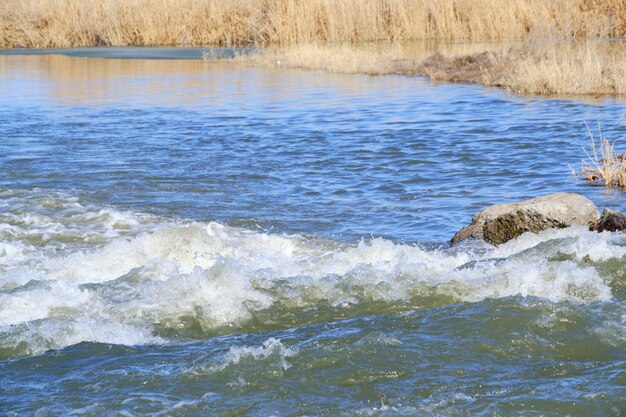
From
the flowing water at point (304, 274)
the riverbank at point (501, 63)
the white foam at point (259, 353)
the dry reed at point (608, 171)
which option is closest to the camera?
the flowing water at point (304, 274)

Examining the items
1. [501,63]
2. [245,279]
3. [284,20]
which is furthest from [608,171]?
[284,20]

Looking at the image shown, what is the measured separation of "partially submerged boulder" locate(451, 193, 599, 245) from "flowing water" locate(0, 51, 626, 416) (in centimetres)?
21

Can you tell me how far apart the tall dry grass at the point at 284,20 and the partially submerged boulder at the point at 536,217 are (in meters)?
14.7

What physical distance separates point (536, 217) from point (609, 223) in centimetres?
58

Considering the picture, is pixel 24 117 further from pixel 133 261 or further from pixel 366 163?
pixel 133 261

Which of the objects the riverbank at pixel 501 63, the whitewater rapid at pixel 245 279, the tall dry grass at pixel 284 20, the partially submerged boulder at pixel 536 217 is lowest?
the whitewater rapid at pixel 245 279

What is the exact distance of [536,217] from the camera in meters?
7.88

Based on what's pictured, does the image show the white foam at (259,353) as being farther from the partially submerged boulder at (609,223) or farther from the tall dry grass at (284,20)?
the tall dry grass at (284,20)

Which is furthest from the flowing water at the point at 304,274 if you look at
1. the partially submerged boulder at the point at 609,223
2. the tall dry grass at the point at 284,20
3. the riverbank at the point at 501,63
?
the tall dry grass at the point at 284,20

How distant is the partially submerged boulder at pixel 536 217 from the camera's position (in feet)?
25.7

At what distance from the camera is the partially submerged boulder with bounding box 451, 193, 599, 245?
Result: 7.84 m

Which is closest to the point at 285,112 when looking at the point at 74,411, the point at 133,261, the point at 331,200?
the point at 331,200

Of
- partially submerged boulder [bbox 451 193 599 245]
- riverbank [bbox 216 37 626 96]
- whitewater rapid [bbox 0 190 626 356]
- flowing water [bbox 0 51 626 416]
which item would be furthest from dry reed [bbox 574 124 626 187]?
riverbank [bbox 216 37 626 96]

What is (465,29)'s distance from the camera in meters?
26.3
